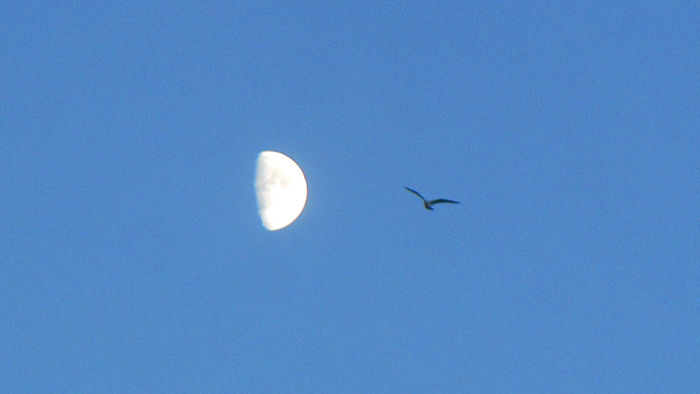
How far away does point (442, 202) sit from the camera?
4444 inches

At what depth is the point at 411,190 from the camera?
106 meters

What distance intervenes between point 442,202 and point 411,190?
26.7ft

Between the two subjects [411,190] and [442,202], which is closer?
[411,190]
